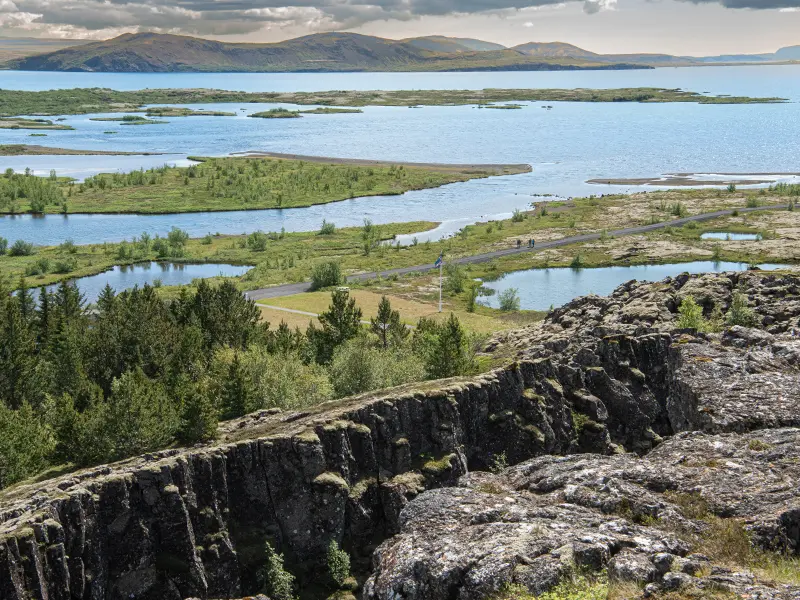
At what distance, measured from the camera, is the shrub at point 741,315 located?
67688mm

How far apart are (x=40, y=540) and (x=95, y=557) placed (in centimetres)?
319

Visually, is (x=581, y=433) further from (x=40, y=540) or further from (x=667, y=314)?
(x=40, y=540)

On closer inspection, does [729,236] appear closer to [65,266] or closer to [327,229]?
[327,229]

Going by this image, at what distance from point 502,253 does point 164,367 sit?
96078 millimetres

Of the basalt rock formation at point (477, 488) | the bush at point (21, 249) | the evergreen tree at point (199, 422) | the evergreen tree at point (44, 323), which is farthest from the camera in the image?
the bush at point (21, 249)

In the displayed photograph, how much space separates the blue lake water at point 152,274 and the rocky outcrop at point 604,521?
11904cm

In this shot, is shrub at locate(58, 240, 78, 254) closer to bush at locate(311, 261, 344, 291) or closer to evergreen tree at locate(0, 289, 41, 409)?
bush at locate(311, 261, 344, 291)

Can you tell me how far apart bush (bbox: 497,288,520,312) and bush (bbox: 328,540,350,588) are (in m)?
87.7

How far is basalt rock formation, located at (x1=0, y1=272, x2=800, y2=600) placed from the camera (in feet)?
94.3

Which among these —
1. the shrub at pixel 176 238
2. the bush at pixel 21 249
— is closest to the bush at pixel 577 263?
the shrub at pixel 176 238

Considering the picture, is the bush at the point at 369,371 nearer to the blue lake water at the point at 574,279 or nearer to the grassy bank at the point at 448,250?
the grassy bank at the point at 448,250

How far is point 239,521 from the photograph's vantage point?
4431 cm

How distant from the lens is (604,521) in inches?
1177

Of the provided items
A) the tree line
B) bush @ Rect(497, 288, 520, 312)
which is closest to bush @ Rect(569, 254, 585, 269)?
bush @ Rect(497, 288, 520, 312)
